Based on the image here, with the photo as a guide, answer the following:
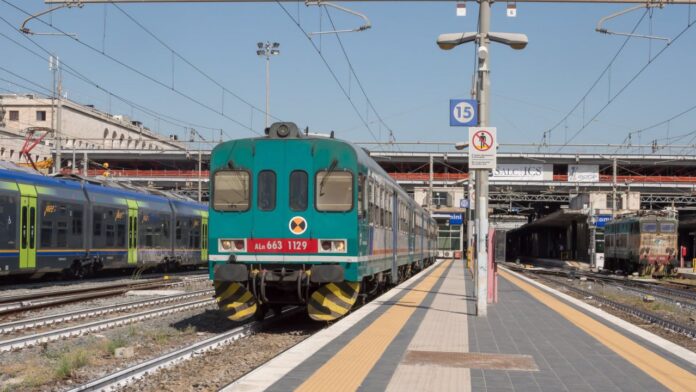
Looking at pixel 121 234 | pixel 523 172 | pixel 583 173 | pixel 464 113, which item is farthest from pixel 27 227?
pixel 583 173

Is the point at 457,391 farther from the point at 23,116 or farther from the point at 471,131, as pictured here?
the point at 23,116

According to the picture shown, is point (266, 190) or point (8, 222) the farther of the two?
point (8, 222)

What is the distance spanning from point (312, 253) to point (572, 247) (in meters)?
61.7

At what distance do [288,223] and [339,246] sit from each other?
95cm

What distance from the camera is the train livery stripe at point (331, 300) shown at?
45.7 feet

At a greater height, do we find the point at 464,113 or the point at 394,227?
the point at 464,113

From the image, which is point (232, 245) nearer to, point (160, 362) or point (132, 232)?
point (160, 362)

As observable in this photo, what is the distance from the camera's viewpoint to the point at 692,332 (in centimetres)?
1462

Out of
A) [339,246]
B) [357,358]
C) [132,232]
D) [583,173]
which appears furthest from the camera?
[583,173]

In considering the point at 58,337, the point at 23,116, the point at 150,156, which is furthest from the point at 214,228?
the point at 23,116

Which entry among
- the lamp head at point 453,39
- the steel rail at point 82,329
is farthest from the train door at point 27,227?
the lamp head at point 453,39

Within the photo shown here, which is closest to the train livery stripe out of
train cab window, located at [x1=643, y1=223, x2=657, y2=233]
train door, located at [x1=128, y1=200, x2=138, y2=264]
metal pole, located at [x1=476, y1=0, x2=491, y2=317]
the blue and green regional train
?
the blue and green regional train

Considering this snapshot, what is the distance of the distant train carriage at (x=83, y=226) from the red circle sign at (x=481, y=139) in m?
13.3

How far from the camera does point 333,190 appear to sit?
46.3 ft
